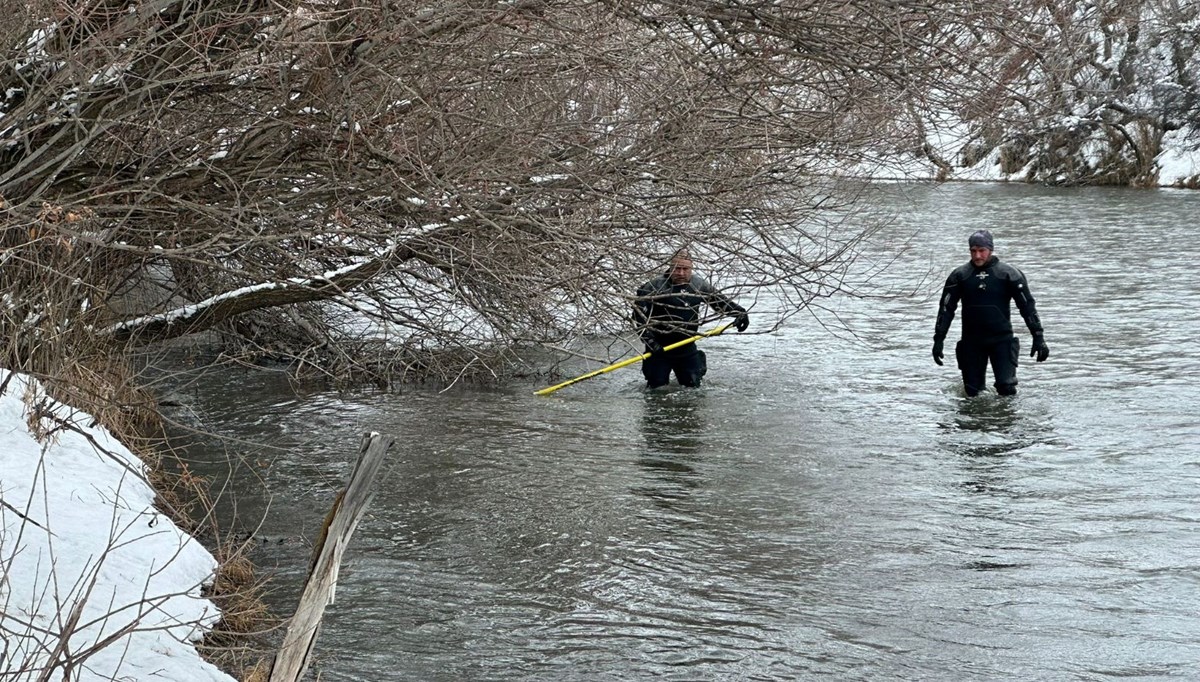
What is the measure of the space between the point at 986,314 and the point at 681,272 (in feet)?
10.2

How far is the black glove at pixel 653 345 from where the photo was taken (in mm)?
13070

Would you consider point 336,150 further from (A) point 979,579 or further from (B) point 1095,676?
(B) point 1095,676

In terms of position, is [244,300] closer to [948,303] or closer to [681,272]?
[681,272]

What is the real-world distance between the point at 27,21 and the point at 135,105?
2.83 ft

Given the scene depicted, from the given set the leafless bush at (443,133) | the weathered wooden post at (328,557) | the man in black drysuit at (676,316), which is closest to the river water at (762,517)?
the man in black drysuit at (676,316)

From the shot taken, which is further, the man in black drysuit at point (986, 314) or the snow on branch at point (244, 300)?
the man in black drysuit at point (986, 314)

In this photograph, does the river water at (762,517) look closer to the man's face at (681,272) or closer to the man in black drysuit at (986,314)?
the man in black drysuit at (986,314)

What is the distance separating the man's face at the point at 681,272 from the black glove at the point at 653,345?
4.60 feet

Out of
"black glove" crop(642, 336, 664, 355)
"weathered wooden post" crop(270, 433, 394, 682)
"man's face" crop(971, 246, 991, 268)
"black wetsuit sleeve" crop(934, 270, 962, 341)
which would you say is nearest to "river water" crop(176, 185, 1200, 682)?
"black glove" crop(642, 336, 664, 355)

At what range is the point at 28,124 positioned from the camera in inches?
322

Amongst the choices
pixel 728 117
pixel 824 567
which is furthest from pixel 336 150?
pixel 824 567

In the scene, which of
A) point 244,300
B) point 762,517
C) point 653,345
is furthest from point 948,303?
point 244,300

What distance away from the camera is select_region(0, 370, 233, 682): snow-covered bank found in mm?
5141

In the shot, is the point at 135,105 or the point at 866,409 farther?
the point at 866,409
